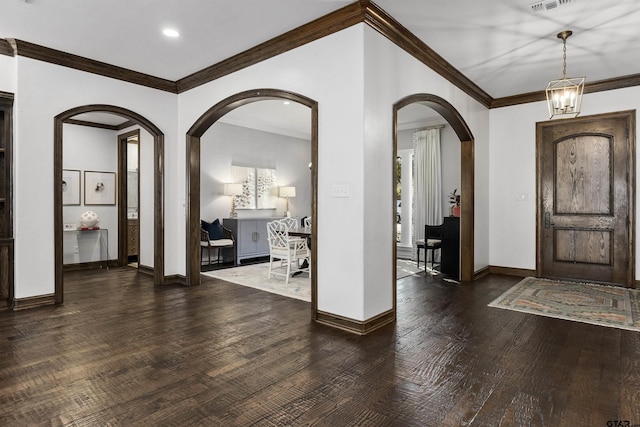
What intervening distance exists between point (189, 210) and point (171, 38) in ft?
7.57

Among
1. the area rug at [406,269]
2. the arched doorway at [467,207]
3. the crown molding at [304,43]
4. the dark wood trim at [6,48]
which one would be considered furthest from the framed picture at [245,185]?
the arched doorway at [467,207]

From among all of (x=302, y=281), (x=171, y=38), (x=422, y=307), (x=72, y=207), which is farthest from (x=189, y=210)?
(x=422, y=307)

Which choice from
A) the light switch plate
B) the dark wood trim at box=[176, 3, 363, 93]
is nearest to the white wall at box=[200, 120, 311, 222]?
the dark wood trim at box=[176, 3, 363, 93]

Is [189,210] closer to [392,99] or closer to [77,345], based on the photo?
[77,345]

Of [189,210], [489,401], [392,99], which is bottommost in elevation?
[489,401]

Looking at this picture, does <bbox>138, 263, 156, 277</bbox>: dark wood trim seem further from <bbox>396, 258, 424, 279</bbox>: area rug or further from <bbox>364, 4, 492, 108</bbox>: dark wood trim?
<bbox>364, 4, 492, 108</bbox>: dark wood trim

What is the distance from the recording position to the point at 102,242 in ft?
22.6

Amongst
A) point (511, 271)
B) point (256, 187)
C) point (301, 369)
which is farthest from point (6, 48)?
point (511, 271)

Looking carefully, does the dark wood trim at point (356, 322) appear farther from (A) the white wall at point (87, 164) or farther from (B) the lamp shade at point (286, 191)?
(A) the white wall at point (87, 164)

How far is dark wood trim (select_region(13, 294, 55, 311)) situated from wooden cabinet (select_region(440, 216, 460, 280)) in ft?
17.7

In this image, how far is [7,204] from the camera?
13.7 ft

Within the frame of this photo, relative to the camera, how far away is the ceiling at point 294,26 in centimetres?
334

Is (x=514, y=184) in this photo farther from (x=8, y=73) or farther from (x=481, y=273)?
(x=8, y=73)

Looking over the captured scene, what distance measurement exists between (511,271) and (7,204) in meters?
7.02
